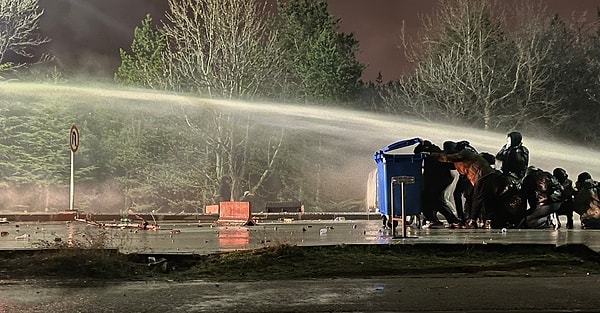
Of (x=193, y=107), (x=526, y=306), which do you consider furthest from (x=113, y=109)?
(x=526, y=306)

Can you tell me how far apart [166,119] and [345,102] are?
36.1ft

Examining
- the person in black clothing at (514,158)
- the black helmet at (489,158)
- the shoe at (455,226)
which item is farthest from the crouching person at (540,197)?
the shoe at (455,226)

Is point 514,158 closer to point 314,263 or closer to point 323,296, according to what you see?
point 314,263

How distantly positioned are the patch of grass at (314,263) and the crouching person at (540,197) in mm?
5135

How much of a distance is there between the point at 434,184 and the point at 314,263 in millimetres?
6493

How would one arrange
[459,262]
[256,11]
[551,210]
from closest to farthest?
[459,262] → [551,210] → [256,11]

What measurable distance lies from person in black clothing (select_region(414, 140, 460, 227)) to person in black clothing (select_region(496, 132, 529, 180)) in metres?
1.43

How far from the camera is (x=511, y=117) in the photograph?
1470 inches

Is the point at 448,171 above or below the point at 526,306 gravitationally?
above

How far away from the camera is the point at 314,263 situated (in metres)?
10.2

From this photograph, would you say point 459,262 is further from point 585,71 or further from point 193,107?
point 585,71

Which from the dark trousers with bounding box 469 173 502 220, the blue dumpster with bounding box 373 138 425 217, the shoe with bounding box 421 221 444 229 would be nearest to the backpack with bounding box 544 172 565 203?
the dark trousers with bounding box 469 173 502 220

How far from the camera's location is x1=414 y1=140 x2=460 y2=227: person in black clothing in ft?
52.2

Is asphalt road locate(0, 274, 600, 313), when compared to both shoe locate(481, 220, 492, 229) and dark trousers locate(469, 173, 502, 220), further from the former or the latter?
shoe locate(481, 220, 492, 229)
